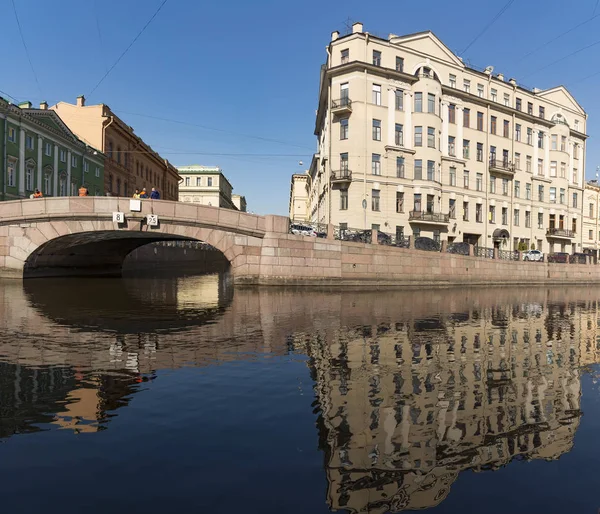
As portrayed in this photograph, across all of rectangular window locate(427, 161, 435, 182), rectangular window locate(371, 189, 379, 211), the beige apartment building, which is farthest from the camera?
rectangular window locate(427, 161, 435, 182)

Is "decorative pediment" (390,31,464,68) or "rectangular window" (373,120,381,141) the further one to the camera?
"decorative pediment" (390,31,464,68)

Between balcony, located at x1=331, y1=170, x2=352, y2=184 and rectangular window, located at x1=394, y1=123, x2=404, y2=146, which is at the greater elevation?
rectangular window, located at x1=394, y1=123, x2=404, y2=146

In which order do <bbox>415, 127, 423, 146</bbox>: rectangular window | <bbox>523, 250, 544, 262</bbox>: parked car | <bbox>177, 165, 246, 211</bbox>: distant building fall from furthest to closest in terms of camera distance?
<bbox>177, 165, 246, 211</bbox>: distant building → <bbox>415, 127, 423, 146</bbox>: rectangular window → <bbox>523, 250, 544, 262</bbox>: parked car

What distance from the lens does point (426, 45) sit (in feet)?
118

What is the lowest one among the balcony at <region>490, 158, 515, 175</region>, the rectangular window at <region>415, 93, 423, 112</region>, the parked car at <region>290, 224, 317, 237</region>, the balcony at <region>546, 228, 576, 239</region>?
the parked car at <region>290, 224, 317, 237</region>

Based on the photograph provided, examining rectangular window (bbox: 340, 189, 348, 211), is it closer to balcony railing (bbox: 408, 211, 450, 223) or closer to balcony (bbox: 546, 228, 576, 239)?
balcony railing (bbox: 408, 211, 450, 223)

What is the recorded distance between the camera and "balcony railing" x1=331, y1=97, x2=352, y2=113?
33.2 meters

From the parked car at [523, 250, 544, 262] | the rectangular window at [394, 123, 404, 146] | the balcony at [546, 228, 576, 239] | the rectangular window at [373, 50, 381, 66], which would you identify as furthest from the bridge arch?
the balcony at [546, 228, 576, 239]

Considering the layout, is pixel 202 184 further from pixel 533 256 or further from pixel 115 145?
pixel 533 256

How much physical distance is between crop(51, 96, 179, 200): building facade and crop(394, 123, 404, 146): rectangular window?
29491 millimetres

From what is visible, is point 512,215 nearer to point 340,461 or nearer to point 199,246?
point 199,246

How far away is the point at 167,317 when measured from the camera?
1103cm

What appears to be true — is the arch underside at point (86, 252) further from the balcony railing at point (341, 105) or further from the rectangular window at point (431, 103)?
the rectangular window at point (431, 103)

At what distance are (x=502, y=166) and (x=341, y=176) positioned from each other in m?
19.1
